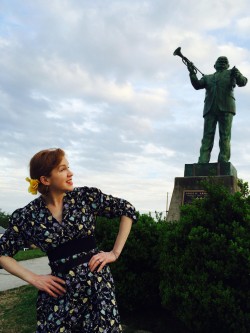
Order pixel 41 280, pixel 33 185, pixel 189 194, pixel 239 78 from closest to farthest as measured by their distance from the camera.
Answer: pixel 41 280, pixel 33 185, pixel 189 194, pixel 239 78

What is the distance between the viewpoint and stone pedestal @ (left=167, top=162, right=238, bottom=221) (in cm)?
778

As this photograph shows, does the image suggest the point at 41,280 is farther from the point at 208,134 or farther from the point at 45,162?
the point at 208,134

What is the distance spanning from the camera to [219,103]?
8883mm

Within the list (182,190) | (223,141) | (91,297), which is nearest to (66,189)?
(91,297)

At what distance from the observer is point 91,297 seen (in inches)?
83.8

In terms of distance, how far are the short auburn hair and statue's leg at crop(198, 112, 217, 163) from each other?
23.1 feet

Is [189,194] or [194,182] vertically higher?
[194,182]

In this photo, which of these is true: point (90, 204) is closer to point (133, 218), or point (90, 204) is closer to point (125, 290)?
point (133, 218)

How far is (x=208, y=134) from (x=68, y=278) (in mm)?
7428

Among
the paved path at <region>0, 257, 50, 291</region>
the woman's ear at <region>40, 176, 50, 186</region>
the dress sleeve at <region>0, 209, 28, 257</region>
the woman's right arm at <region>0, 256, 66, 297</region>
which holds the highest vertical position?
the woman's ear at <region>40, 176, 50, 186</region>

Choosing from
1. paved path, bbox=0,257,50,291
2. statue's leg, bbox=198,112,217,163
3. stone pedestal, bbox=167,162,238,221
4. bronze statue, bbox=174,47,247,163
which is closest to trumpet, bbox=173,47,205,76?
bronze statue, bbox=174,47,247,163

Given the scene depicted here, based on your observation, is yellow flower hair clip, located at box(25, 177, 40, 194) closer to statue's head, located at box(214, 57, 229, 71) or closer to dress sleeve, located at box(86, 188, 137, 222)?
dress sleeve, located at box(86, 188, 137, 222)

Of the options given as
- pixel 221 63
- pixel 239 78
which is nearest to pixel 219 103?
pixel 239 78

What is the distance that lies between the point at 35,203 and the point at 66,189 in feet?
0.67
